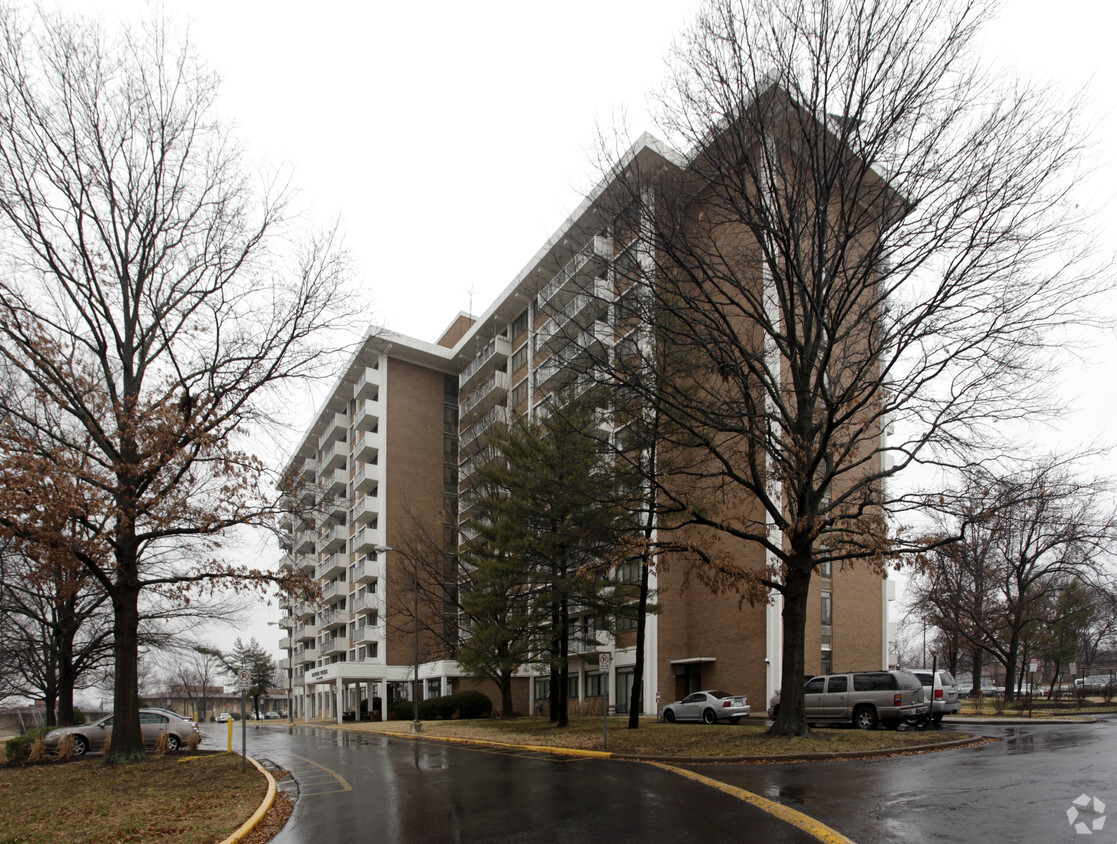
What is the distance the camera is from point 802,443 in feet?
60.7

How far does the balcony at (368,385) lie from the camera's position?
6769 centimetres

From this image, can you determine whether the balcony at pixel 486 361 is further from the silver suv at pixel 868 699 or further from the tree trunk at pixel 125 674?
the tree trunk at pixel 125 674

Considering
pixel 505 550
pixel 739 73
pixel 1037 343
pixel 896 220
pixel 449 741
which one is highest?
pixel 739 73

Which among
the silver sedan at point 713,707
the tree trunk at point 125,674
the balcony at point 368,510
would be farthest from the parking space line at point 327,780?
the balcony at point 368,510

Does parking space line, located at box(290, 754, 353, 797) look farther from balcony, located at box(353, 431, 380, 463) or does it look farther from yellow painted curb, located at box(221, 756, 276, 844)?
balcony, located at box(353, 431, 380, 463)

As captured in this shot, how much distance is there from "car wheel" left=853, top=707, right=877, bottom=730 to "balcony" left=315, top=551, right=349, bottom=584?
55768 millimetres

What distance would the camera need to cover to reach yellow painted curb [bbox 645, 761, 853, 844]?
26.8 ft

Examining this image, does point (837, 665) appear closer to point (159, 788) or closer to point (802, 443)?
point (802, 443)

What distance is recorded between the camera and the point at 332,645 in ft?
236

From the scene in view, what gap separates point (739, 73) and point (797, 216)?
331 centimetres

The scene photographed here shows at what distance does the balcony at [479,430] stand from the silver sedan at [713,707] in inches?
621

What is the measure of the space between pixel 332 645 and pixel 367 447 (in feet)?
61.3

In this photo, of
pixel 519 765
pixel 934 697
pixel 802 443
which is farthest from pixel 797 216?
pixel 934 697

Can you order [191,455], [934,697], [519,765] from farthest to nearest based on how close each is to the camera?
[934,697], [191,455], [519,765]
